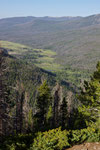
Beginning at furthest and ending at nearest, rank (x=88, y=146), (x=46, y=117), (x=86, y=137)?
(x=46, y=117)
(x=86, y=137)
(x=88, y=146)

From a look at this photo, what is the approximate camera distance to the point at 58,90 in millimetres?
37312

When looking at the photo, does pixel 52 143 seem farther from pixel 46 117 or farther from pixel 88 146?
pixel 46 117

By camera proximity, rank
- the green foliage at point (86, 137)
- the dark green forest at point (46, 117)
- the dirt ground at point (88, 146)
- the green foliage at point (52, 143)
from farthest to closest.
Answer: the dark green forest at point (46, 117) → the green foliage at point (86, 137) → the green foliage at point (52, 143) → the dirt ground at point (88, 146)

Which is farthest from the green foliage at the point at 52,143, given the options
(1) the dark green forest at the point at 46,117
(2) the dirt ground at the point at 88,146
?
(2) the dirt ground at the point at 88,146

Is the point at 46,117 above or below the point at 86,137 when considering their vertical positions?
below

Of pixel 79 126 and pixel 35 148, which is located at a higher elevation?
pixel 35 148

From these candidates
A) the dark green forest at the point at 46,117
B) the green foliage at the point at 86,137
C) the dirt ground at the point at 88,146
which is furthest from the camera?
the dark green forest at the point at 46,117

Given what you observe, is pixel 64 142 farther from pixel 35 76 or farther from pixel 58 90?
pixel 35 76

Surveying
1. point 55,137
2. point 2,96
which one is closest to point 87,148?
point 55,137

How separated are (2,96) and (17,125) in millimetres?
19766

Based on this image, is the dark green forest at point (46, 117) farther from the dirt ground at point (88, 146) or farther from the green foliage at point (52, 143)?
the dirt ground at point (88, 146)

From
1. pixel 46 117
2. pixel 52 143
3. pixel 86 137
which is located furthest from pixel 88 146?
pixel 46 117

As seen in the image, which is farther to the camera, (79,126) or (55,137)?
(79,126)

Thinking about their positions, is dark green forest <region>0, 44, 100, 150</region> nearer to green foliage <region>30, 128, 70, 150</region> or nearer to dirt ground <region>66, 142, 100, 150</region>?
green foliage <region>30, 128, 70, 150</region>
